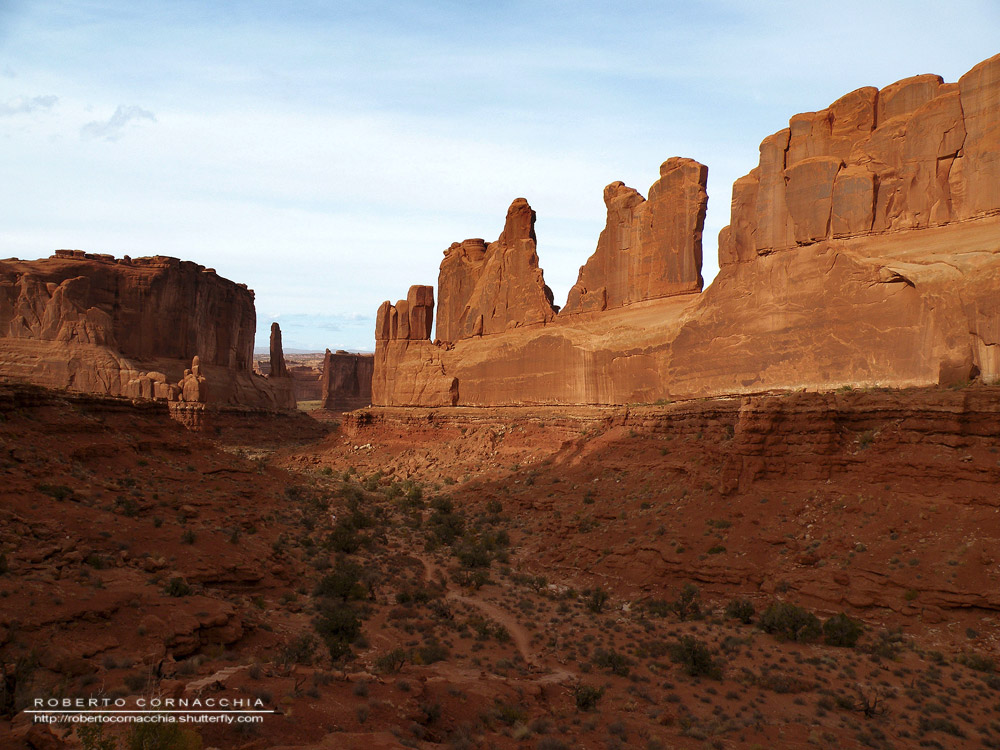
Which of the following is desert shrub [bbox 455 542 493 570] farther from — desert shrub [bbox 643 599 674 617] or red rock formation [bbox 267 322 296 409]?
red rock formation [bbox 267 322 296 409]

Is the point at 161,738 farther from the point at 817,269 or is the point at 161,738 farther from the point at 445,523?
the point at 817,269

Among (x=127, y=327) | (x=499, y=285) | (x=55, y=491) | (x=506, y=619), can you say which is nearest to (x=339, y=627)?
(x=506, y=619)

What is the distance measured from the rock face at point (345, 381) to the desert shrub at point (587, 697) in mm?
84168

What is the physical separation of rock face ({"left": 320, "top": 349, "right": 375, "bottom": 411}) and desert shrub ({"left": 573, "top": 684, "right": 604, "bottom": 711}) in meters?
84.2

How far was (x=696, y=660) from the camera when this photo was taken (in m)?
12.6

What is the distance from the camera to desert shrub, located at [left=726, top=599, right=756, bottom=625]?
15320 mm

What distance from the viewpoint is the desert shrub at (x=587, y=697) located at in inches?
421

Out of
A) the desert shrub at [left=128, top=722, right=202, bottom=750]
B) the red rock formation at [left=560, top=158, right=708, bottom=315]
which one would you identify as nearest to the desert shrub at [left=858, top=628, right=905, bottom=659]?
the desert shrub at [left=128, top=722, right=202, bottom=750]

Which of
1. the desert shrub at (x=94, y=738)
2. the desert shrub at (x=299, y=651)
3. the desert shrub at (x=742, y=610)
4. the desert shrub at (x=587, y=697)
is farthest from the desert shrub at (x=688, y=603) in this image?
the desert shrub at (x=94, y=738)

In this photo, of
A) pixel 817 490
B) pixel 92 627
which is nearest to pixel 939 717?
pixel 817 490

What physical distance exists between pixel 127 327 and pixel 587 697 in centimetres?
5706

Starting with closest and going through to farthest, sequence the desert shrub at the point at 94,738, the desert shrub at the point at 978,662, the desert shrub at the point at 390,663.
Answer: the desert shrub at the point at 94,738 → the desert shrub at the point at 390,663 → the desert shrub at the point at 978,662

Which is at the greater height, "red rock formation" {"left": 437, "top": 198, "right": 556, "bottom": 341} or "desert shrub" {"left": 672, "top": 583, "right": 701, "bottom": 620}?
"red rock formation" {"left": 437, "top": 198, "right": 556, "bottom": 341}

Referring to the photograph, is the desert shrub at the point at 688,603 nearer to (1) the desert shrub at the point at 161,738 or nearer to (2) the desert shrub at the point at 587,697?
(2) the desert shrub at the point at 587,697
